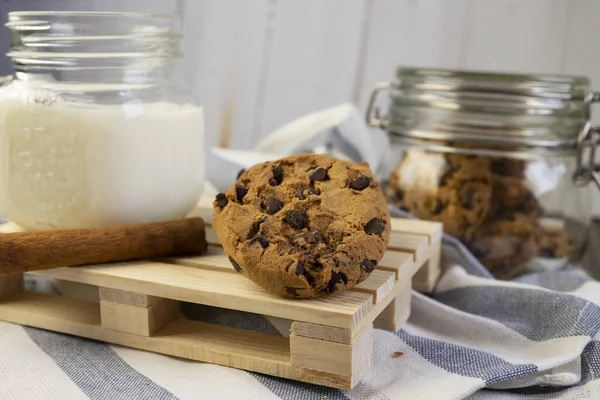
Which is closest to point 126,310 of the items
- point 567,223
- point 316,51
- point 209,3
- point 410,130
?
point 410,130

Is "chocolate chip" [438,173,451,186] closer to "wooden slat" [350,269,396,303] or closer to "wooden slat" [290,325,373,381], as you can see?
"wooden slat" [350,269,396,303]

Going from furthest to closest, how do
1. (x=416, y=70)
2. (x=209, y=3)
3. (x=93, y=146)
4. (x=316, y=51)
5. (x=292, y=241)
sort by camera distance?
1. (x=316, y=51)
2. (x=209, y=3)
3. (x=416, y=70)
4. (x=93, y=146)
5. (x=292, y=241)

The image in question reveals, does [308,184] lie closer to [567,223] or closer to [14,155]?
[14,155]

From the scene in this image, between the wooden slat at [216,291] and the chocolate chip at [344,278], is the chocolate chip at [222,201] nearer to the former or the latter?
the wooden slat at [216,291]

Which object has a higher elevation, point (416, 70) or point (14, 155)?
point (416, 70)

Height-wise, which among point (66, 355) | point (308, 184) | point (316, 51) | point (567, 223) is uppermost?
point (316, 51)

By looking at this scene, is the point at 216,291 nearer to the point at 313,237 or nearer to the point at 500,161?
the point at 313,237

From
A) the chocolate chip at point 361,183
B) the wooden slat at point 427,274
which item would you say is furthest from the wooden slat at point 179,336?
the wooden slat at point 427,274
